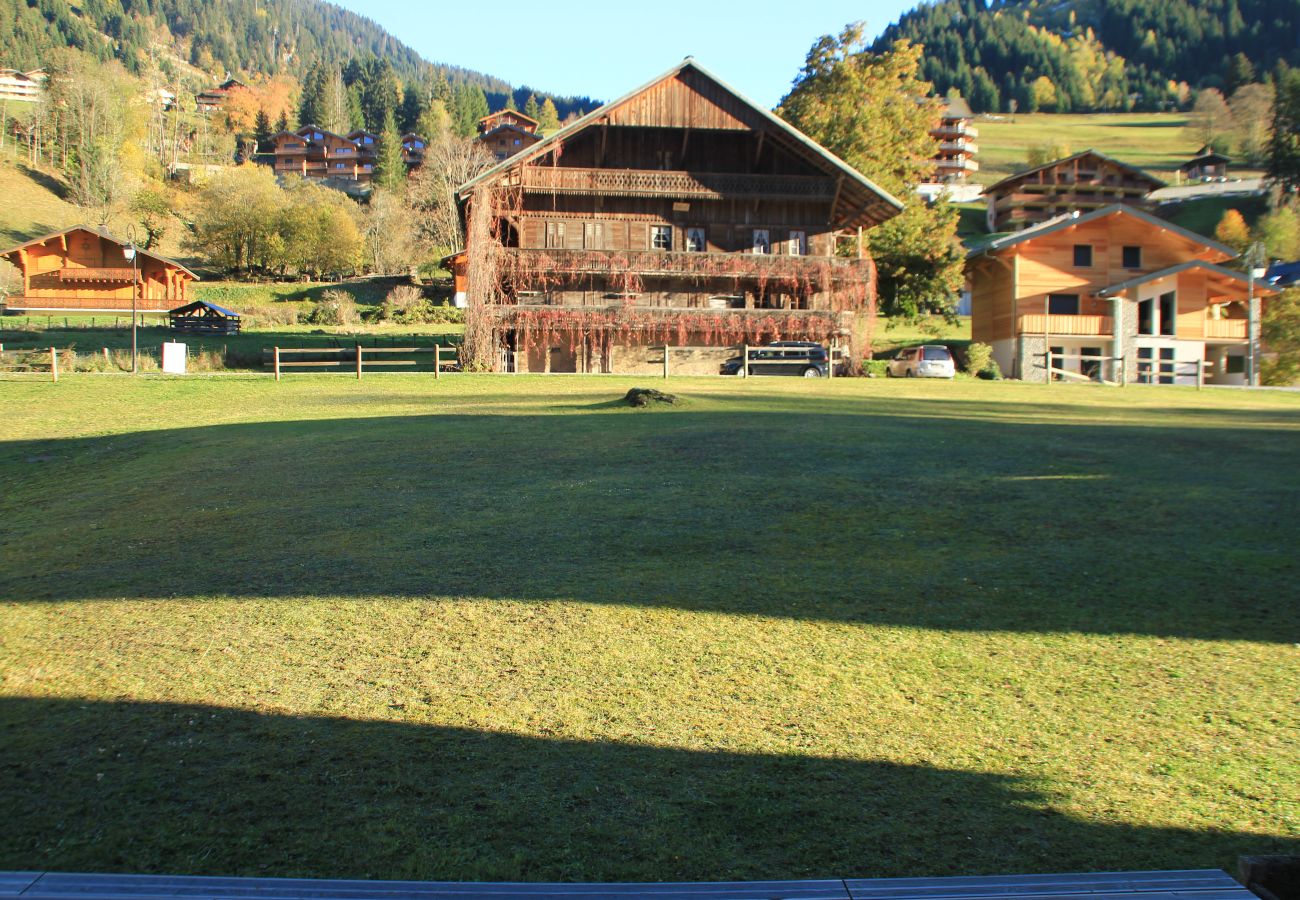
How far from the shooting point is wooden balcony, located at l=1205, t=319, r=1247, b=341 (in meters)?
49.8

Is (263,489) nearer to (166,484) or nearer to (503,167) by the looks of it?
(166,484)

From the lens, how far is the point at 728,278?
44.2m

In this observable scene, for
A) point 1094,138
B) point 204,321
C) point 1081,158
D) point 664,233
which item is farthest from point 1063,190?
point 204,321

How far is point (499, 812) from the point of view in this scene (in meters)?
4.99

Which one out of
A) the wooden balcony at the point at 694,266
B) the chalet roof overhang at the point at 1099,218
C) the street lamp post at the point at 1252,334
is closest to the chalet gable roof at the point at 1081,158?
the chalet roof overhang at the point at 1099,218

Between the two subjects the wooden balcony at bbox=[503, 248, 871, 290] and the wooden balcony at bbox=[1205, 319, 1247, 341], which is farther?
the wooden balcony at bbox=[1205, 319, 1247, 341]

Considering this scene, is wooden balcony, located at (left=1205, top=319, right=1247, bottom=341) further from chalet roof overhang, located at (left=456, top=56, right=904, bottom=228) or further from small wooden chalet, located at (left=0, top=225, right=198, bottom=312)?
small wooden chalet, located at (left=0, top=225, right=198, bottom=312)

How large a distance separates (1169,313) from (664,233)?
2618 centimetres

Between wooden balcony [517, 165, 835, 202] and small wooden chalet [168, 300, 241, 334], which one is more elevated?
wooden balcony [517, 165, 835, 202]

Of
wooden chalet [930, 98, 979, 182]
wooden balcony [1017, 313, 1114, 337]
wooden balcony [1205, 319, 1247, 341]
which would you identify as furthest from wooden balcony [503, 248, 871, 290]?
wooden chalet [930, 98, 979, 182]

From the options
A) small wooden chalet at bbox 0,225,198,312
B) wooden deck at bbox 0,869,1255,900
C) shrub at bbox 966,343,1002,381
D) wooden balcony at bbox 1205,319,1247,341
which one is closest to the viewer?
wooden deck at bbox 0,869,1255,900

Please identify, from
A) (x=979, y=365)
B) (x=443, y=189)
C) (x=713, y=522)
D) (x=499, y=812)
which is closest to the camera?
(x=499, y=812)

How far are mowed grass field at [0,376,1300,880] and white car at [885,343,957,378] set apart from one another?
2645 cm

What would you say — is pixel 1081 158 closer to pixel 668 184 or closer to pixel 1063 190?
pixel 1063 190
